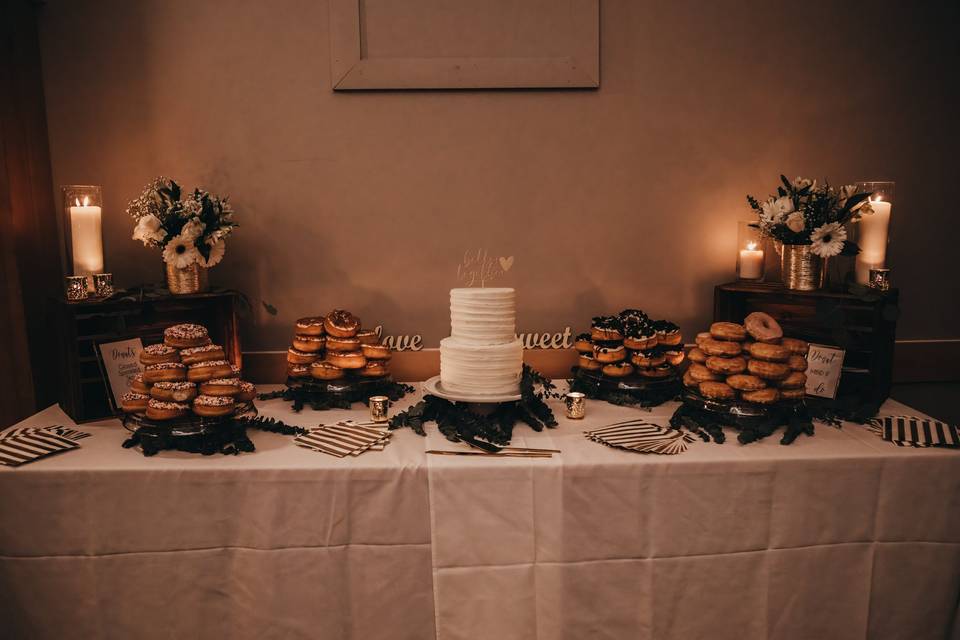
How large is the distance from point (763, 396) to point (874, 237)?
909 millimetres

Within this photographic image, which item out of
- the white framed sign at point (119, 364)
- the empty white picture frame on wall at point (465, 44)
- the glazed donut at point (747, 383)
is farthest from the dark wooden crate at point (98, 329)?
the glazed donut at point (747, 383)

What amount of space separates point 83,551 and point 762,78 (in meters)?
3.16

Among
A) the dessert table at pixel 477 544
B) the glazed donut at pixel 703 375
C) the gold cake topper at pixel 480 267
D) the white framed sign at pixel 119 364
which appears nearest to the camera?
the dessert table at pixel 477 544

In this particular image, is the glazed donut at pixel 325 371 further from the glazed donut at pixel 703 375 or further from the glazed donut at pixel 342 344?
the glazed donut at pixel 703 375

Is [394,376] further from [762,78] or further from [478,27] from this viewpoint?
[762,78]

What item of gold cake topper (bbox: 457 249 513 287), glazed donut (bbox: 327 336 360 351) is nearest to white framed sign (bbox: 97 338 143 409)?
glazed donut (bbox: 327 336 360 351)

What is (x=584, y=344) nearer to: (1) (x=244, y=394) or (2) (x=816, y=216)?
(2) (x=816, y=216)

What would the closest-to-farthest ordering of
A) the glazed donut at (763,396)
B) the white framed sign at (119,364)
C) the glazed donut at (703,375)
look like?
the glazed donut at (763,396) < the glazed donut at (703,375) < the white framed sign at (119,364)

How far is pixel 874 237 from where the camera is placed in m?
2.35

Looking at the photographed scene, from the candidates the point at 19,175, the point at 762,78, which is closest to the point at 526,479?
the point at 762,78

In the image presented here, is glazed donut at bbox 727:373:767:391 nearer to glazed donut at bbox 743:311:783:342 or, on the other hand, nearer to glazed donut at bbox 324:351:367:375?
glazed donut at bbox 743:311:783:342

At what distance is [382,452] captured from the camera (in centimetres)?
190

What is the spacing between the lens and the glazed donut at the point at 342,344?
7.76 feet

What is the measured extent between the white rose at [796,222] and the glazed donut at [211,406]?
84.5 inches
